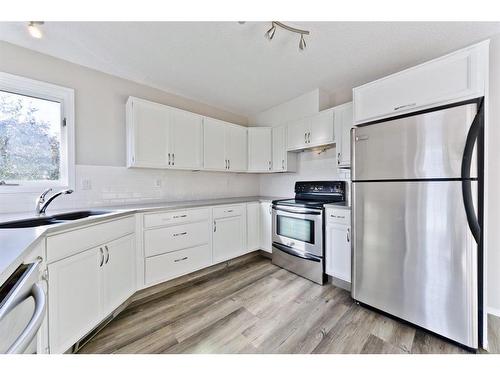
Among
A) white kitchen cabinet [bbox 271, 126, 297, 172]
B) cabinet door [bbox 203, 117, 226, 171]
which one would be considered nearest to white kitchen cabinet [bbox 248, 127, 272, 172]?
white kitchen cabinet [bbox 271, 126, 297, 172]

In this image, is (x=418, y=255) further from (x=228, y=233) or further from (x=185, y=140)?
(x=185, y=140)

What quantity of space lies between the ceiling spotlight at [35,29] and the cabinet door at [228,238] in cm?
225

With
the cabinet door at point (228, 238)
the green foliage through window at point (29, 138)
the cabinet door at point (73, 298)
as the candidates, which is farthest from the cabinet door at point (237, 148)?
the cabinet door at point (73, 298)

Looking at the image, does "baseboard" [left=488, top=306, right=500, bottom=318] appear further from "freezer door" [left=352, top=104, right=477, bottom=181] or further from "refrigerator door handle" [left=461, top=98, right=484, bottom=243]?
"freezer door" [left=352, top=104, right=477, bottom=181]

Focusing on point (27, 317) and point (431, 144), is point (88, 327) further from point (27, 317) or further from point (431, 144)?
point (431, 144)

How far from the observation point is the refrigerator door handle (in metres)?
1.30

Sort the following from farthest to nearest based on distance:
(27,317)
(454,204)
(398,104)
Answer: (398,104) < (454,204) < (27,317)

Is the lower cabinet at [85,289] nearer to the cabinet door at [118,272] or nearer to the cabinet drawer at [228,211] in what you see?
the cabinet door at [118,272]

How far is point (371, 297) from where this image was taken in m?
1.77

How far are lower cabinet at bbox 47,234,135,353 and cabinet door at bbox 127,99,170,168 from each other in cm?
91

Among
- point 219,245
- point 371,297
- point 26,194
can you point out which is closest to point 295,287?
point 371,297

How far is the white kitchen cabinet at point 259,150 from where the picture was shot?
325cm

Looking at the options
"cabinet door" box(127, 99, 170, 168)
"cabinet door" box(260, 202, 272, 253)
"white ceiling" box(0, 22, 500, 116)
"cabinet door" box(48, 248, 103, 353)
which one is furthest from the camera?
"cabinet door" box(260, 202, 272, 253)

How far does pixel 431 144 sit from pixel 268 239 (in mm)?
2085
